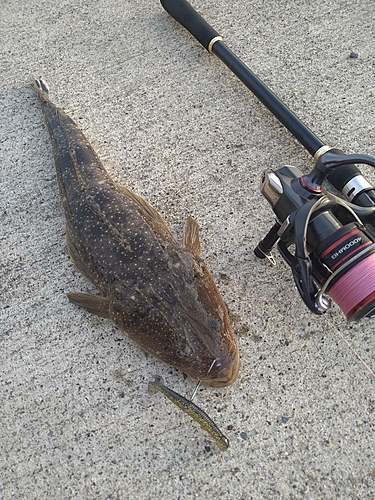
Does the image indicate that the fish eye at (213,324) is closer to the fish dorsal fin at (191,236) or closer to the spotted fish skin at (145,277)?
the spotted fish skin at (145,277)

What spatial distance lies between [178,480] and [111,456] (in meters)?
0.47

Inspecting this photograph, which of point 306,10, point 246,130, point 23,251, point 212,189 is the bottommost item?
point 23,251

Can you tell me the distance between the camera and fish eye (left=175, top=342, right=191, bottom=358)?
8.10ft

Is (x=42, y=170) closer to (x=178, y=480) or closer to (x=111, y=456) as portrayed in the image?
(x=111, y=456)

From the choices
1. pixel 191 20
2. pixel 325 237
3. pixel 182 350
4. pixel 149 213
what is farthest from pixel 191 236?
pixel 191 20

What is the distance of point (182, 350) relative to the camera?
248 centimetres

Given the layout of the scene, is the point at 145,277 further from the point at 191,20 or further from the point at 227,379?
the point at 191,20

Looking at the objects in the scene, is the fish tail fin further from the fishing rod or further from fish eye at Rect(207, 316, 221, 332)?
fish eye at Rect(207, 316, 221, 332)

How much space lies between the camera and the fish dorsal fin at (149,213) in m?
2.99

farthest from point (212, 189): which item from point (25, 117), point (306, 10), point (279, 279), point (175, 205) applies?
point (306, 10)

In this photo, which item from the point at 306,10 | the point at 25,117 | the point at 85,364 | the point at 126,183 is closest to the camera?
the point at 85,364

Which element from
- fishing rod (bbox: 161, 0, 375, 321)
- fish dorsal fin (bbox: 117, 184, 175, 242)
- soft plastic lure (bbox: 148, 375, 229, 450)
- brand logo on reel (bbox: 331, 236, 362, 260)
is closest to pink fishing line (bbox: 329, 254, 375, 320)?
fishing rod (bbox: 161, 0, 375, 321)

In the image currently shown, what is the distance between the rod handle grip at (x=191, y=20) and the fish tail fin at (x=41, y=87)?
1530 mm

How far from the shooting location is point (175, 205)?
3.43 metres
